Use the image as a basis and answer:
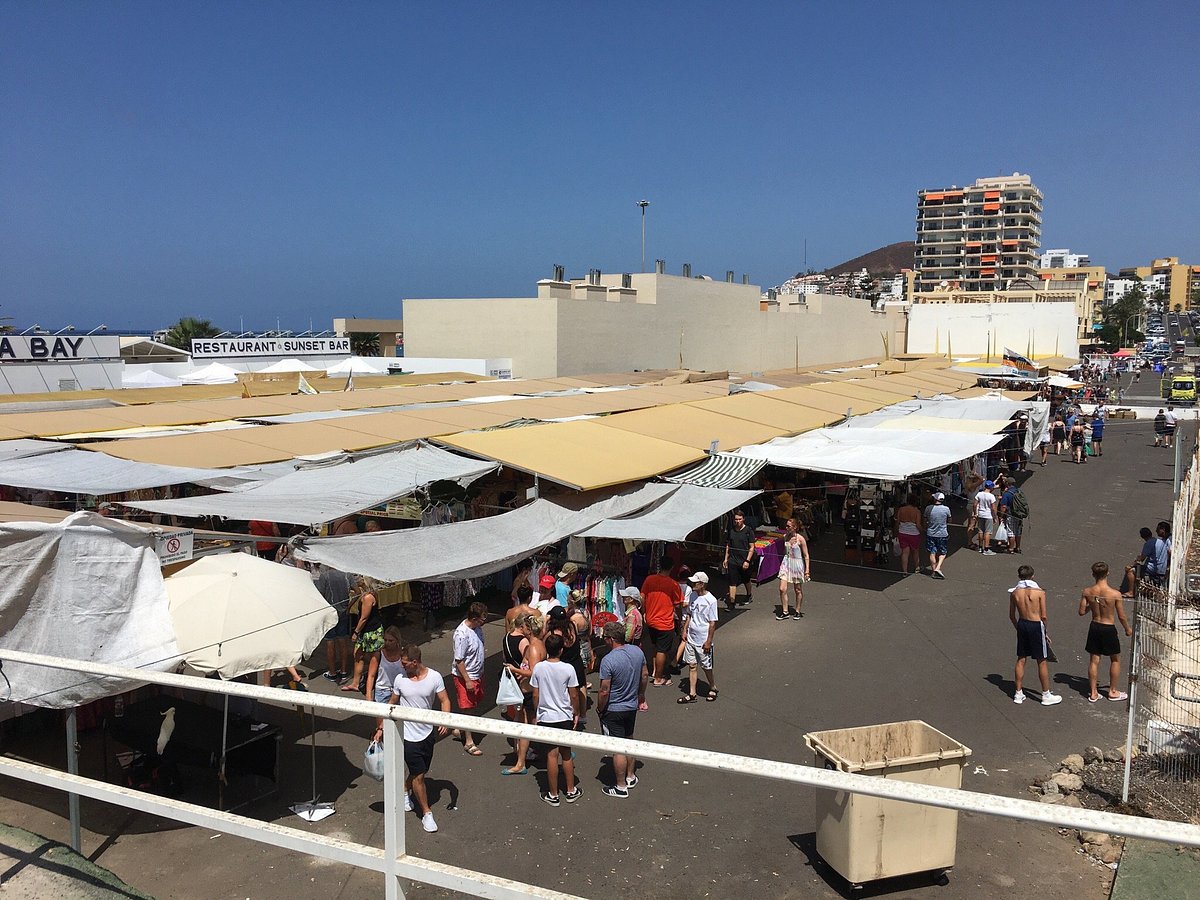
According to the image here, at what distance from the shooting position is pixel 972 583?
1273cm

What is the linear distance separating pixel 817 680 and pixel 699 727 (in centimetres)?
171

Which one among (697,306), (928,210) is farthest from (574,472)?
(928,210)

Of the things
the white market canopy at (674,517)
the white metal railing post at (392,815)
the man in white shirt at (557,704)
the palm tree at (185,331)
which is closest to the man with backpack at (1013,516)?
the white market canopy at (674,517)

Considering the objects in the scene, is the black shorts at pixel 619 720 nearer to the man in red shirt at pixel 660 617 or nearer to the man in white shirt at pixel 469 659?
the man in white shirt at pixel 469 659

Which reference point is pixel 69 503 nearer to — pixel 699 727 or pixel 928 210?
pixel 699 727

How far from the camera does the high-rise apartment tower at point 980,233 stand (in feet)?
391

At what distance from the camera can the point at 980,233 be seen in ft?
397

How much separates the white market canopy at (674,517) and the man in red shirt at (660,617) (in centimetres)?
72

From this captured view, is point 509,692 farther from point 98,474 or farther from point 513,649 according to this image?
point 98,474

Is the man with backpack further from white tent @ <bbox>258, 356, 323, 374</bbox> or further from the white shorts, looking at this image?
white tent @ <bbox>258, 356, 323, 374</bbox>

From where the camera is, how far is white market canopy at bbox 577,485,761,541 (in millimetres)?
9781

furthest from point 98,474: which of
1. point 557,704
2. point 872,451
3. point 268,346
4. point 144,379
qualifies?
point 268,346

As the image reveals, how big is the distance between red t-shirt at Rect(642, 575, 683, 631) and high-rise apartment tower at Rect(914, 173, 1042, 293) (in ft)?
386

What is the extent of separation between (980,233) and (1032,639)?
126639 millimetres
